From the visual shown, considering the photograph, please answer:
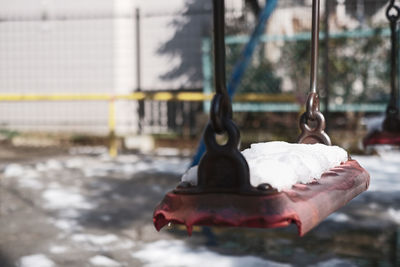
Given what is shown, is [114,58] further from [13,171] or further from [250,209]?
[250,209]

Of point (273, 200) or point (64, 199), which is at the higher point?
point (273, 200)

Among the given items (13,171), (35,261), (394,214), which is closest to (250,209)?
(35,261)

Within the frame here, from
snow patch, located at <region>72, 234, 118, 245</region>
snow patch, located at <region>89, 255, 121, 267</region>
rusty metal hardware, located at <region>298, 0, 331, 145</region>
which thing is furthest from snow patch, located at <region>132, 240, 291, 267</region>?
rusty metal hardware, located at <region>298, 0, 331, 145</region>

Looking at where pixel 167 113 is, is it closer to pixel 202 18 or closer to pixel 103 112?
pixel 103 112

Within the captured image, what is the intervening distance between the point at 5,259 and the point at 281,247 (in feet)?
4.94

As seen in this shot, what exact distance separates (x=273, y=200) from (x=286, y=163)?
20cm

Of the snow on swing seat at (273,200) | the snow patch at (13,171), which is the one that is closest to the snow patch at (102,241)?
the snow on swing seat at (273,200)

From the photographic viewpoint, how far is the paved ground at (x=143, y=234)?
119 inches

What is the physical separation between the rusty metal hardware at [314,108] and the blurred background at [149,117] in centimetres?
125

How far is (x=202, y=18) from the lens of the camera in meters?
9.87

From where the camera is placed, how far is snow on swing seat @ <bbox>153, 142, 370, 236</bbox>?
3.31ft

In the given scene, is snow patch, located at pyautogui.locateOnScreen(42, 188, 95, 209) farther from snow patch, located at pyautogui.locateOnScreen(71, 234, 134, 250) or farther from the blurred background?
snow patch, located at pyautogui.locateOnScreen(71, 234, 134, 250)

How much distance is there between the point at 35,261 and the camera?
2984 millimetres

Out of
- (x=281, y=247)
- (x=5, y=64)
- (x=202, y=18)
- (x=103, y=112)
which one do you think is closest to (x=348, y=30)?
(x=202, y=18)
